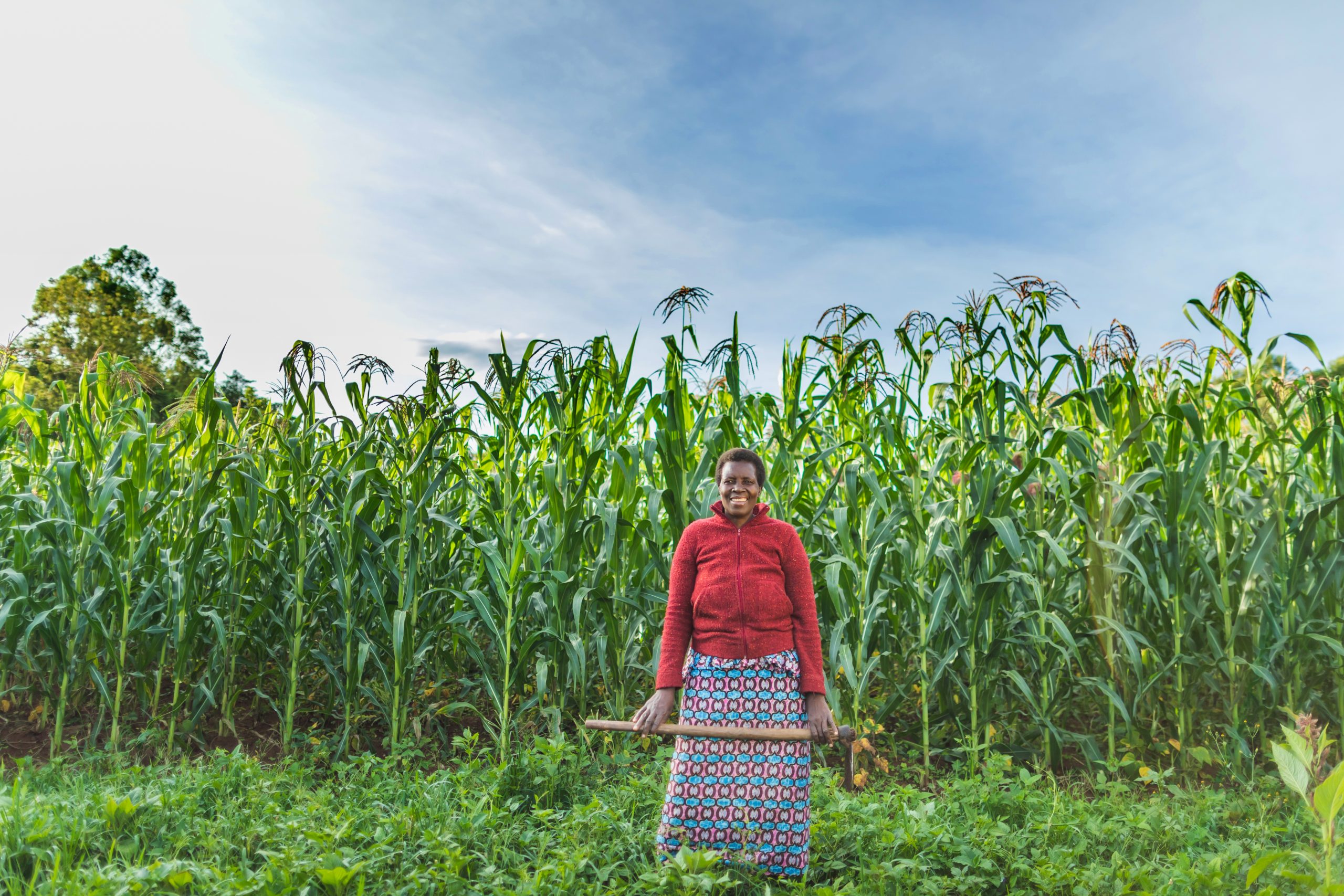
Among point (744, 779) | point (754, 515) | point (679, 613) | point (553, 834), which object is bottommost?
point (553, 834)

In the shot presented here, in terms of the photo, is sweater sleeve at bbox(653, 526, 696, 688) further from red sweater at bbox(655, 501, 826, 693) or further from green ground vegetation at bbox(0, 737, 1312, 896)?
green ground vegetation at bbox(0, 737, 1312, 896)

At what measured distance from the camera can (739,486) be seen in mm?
2686

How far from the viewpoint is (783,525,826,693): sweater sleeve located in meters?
2.73

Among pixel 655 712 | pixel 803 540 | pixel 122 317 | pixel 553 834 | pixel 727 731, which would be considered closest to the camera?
pixel 727 731

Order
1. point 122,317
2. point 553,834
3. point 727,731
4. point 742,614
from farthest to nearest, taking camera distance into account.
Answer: point 122,317 → point 553,834 → point 742,614 → point 727,731

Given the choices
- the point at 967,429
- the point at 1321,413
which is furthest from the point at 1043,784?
the point at 1321,413

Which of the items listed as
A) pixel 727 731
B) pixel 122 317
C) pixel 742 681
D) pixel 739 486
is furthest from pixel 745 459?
pixel 122 317

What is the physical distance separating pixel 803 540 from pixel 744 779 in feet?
5.57

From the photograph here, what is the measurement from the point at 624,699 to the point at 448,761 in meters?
1.00

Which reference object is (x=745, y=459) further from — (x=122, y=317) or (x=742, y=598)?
(x=122, y=317)

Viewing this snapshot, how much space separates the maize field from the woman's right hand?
3.93 ft

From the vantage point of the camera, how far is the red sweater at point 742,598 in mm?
2680

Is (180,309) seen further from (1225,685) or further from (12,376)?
(1225,685)

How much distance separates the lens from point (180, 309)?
88.8 ft
